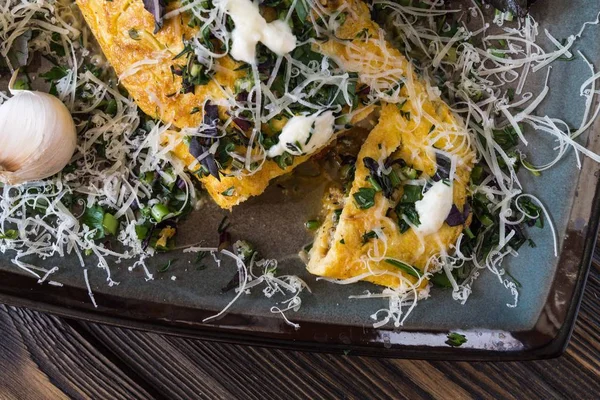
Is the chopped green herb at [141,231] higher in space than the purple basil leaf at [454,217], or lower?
lower

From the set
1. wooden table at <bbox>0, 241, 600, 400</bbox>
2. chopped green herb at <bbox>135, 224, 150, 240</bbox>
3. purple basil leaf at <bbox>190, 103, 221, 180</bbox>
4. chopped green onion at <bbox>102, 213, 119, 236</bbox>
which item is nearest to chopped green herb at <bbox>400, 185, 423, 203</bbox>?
purple basil leaf at <bbox>190, 103, 221, 180</bbox>

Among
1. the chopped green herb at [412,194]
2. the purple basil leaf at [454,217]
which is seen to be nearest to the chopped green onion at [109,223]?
the chopped green herb at [412,194]

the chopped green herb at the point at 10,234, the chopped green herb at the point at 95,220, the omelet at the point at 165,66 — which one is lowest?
the chopped green herb at the point at 10,234

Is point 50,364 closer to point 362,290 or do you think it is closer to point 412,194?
point 362,290

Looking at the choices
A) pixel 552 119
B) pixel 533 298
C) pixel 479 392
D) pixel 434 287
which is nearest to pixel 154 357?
pixel 434 287

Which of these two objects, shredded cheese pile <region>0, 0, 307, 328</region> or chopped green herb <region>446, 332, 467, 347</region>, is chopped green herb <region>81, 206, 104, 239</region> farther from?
chopped green herb <region>446, 332, 467, 347</region>

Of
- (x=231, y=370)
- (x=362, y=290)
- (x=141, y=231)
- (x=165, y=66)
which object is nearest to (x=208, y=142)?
(x=165, y=66)

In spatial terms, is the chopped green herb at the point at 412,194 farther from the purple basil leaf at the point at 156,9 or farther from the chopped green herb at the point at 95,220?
the chopped green herb at the point at 95,220
